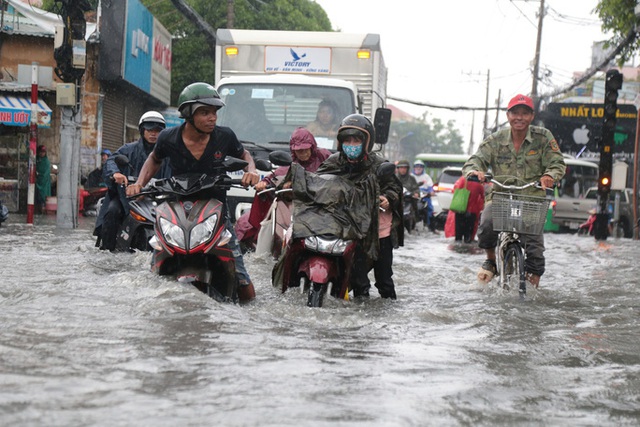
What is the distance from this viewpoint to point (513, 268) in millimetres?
8797

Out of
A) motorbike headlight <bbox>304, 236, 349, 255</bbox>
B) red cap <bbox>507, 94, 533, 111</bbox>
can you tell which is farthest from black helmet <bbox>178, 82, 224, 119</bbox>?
red cap <bbox>507, 94, 533, 111</bbox>

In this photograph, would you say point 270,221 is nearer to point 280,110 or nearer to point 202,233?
point 202,233

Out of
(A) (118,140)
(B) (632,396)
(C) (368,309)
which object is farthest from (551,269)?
(A) (118,140)

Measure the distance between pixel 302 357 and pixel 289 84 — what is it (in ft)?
30.0

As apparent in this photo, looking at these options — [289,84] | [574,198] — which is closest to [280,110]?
[289,84]

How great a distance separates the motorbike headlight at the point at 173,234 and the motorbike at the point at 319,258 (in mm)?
847

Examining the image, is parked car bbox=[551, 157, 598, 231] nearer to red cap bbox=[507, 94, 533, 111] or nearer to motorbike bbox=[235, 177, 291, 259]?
motorbike bbox=[235, 177, 291, 259]

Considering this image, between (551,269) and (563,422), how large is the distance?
9565 millimetres

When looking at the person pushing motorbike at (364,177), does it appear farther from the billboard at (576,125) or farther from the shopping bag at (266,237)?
the billboard at (576,125)

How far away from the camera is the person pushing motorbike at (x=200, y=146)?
7.04 m

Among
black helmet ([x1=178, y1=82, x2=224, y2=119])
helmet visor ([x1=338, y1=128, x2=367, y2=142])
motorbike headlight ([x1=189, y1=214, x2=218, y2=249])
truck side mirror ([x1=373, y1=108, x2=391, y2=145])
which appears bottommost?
motorbike headlight ([x1=189, y1=214, x2=218, y2=249])

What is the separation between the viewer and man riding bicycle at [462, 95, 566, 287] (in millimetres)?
8898

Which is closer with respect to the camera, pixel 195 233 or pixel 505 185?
pixel 195 233

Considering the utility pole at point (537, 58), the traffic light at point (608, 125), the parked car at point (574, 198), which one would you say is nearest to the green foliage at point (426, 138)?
the utility pole at point (537, 58)
